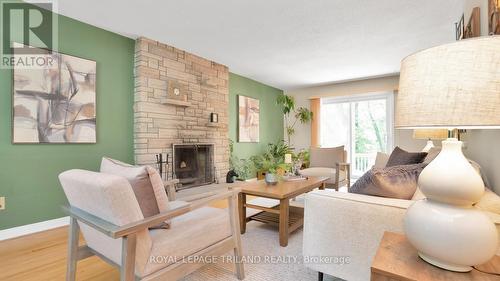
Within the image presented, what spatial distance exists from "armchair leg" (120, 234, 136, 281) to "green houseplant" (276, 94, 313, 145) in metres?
5.12

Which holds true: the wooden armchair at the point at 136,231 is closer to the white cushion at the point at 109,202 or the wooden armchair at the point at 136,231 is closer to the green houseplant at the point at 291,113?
the white cushion at the point at 109,202

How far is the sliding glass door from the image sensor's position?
5367mm

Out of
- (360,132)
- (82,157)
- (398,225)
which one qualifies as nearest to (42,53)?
(82,157)

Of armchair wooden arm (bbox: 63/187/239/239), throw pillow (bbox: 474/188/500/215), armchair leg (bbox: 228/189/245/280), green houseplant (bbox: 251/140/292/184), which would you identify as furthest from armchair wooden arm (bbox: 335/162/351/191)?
armchair wooden arm (bbox: 63/187/239/239)

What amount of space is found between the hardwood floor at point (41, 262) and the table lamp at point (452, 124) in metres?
1.88

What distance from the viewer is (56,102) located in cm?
255

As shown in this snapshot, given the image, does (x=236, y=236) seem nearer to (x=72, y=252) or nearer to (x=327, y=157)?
(x=72, y=252)

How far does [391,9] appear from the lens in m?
2.50

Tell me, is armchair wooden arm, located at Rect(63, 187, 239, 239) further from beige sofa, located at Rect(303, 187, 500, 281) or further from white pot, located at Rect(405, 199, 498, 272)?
white pot, located at Rect(405, 199, 498, 272)

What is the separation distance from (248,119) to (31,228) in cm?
388

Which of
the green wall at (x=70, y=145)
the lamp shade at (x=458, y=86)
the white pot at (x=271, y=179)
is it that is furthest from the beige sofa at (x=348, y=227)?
the green wall at (x=70, y=145)

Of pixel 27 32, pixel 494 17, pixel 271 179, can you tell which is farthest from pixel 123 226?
pixel 27 32

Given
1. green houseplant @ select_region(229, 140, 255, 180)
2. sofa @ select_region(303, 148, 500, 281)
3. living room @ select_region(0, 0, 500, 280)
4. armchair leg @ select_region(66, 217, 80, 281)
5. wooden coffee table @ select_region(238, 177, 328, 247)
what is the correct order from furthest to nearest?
green houseplant @ select_region(229, 140, 255, 180) < wooden coffee table @ select_region(238, 177, 328, 247) < armchair leg @ select_region(66, 217, 80, 281) < sofa @ select_region(303, 148, 500, 281) < living room @ select_region(0, 0, 500, 280)

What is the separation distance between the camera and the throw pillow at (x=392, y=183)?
4.27 ft
